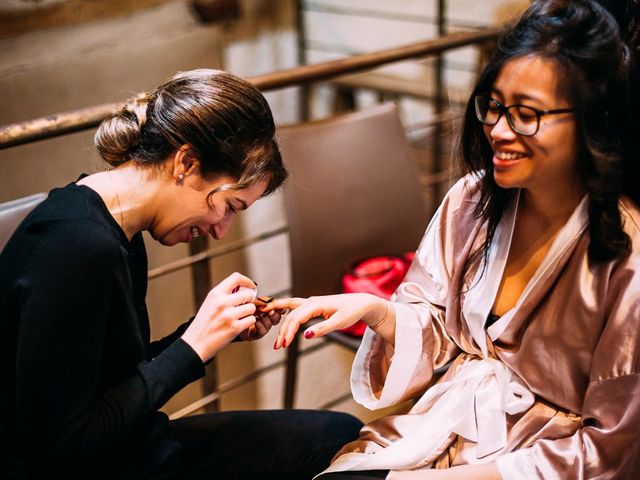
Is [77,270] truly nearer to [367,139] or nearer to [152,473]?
[152,473]

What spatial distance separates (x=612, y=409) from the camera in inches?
51.9

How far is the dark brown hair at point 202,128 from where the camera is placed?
1.26 meters

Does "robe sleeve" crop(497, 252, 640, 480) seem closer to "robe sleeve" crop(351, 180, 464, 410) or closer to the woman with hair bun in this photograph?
"robe sleeve" crop(351, 180, 464, 410)

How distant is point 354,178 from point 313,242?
0.74 ft

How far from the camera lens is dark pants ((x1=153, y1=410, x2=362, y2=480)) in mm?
1583

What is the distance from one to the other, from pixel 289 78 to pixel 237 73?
1.18 meters

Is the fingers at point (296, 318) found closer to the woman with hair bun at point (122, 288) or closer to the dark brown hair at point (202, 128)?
the woman with hair bun at point (122, 288)

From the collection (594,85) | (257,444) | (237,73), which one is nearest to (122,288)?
(257,444)

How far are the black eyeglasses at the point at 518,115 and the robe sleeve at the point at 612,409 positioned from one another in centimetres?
26

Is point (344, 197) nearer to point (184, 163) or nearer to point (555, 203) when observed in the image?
point (555, 203)

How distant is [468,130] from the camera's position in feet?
4.90

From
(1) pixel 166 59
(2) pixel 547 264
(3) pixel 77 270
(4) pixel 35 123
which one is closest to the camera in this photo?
(3) pixel 77 270

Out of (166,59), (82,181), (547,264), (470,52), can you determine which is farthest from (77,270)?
(470,52)

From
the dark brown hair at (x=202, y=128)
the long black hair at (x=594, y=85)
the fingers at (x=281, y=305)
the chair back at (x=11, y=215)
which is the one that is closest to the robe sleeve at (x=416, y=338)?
the fingers at (x=281, y=305)
